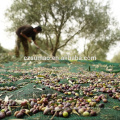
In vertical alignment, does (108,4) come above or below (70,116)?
above

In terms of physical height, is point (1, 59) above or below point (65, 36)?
below

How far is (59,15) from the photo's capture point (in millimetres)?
15625

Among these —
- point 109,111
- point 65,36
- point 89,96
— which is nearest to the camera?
point 109,111

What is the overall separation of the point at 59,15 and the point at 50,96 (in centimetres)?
1470

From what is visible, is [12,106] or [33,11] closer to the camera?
[12,106]

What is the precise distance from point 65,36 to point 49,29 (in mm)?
3006

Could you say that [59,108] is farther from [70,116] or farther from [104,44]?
[104,44]

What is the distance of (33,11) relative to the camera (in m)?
15.1

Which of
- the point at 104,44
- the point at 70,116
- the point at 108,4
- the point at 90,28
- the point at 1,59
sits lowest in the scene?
the point at 70,116

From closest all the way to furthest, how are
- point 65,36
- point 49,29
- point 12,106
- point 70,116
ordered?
1. point 70,116
2. point 12,106
3. point 49,29
4. point 65,36

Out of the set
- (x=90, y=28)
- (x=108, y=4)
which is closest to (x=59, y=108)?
(x=90, y=28)

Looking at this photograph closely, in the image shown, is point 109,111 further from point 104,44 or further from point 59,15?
point 104,44

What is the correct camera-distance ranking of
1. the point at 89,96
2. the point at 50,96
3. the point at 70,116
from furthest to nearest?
the point at 89,96
the point at 50,96
the point at 70,116

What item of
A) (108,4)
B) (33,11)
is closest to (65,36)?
(33,11)
